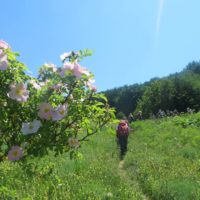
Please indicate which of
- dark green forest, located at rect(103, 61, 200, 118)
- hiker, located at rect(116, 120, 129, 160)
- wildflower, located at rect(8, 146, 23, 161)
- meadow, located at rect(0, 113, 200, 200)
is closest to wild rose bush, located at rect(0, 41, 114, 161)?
wildflower, located at rect(8, 146, 23, 161)

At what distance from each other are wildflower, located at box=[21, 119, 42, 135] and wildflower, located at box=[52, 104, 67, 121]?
0.17 m

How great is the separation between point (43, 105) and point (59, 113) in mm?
177

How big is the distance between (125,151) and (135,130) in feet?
39.4

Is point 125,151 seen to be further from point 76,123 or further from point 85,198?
point 76,123

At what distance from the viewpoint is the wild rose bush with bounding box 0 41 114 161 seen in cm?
523

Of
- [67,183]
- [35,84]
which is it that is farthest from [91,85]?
[67,183]

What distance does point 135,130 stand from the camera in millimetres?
32500

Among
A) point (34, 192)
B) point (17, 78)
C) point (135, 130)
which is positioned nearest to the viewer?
point (17, 78)

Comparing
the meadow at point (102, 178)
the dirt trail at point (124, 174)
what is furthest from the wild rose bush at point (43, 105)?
the dirt trail at point (124, 174)

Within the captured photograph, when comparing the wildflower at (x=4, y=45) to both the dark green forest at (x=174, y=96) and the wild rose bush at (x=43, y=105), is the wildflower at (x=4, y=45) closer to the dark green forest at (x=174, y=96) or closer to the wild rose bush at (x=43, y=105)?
the wild rose bush at (x=43, y=105)

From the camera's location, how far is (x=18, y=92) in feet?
16.8

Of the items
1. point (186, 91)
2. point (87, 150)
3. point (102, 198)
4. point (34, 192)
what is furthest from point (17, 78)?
point (186, 91)

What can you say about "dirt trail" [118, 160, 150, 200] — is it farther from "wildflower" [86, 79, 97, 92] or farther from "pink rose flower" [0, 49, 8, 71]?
"pink rose flower" [0, 49, 8, 71]

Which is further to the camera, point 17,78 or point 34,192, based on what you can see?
point 34,192
